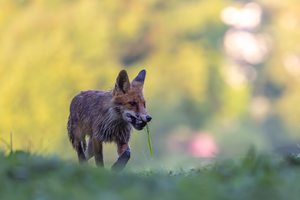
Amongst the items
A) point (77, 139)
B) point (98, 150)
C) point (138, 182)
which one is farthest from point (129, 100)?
point (138, 182)

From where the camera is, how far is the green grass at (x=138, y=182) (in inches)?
233

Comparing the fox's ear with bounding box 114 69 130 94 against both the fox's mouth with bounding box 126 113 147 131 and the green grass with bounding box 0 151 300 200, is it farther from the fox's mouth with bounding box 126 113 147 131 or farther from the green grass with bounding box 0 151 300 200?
the green grass with bounding box 0 151 300 200

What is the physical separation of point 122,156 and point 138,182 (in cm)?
438

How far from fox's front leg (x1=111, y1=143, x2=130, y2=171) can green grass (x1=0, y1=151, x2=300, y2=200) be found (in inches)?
126

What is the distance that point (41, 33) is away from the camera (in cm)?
4641

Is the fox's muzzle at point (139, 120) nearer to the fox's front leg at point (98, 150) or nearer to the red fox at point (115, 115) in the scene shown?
the red fox at point (115, 115)

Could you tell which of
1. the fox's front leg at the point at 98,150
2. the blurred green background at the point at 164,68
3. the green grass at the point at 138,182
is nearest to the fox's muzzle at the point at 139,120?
the fox's front leg at the point at 98,150

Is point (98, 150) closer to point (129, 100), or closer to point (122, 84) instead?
point (129, 100)

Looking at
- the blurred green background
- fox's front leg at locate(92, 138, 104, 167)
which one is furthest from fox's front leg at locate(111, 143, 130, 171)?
the blurred green background

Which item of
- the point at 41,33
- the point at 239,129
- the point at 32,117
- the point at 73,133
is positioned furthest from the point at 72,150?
the point at 239,129

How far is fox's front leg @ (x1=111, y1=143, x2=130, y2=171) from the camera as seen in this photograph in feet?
33.9

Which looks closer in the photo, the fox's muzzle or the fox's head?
the fox's muzzle

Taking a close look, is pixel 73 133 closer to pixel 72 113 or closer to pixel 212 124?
pixel 72 113

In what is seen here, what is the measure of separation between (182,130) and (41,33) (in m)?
9.36
